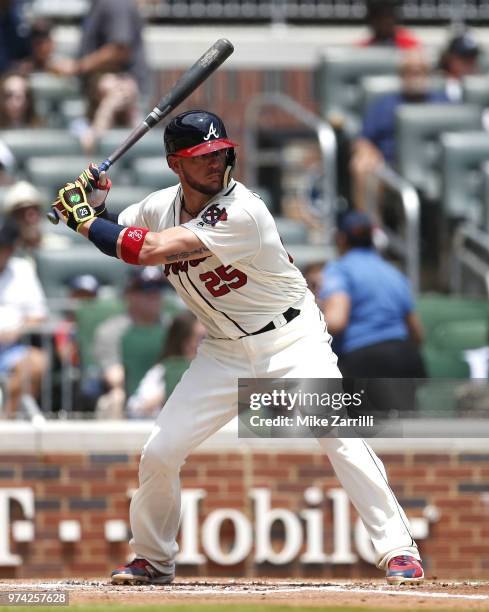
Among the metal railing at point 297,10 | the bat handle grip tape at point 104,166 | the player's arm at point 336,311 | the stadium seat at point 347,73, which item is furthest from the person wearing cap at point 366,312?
the metal railing at point 297,10

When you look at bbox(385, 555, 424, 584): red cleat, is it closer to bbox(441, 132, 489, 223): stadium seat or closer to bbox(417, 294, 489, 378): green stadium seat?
bbox(417, 294, 489, 378): green stadium seat

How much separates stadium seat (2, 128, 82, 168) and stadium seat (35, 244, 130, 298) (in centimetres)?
120

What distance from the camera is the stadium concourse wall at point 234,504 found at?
8547 mm

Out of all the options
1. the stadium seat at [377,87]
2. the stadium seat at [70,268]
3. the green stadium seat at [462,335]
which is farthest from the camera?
the stadium seat at [377,87]

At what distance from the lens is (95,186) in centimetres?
618

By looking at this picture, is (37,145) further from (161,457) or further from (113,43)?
(161,457)

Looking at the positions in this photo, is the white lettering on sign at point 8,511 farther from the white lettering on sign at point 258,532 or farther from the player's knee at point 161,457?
the player's knee at point 161,457

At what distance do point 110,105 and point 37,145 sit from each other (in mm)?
607

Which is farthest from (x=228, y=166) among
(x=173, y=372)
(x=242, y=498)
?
(x=242, y=498)

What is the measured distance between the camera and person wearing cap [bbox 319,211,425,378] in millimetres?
8461

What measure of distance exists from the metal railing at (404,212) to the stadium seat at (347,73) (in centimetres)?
105

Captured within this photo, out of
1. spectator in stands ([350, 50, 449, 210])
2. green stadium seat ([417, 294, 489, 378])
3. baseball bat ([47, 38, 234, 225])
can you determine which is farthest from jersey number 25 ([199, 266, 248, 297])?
spectator in stands ([350, 50, 449, 210])

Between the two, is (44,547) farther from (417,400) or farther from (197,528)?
(417,400)

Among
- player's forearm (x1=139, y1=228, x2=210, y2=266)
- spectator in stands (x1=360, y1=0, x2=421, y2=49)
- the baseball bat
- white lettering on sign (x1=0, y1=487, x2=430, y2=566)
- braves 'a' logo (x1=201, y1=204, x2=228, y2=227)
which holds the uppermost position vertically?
spectator in stands (x1=360, y1=0, x2=421, y2=49)
